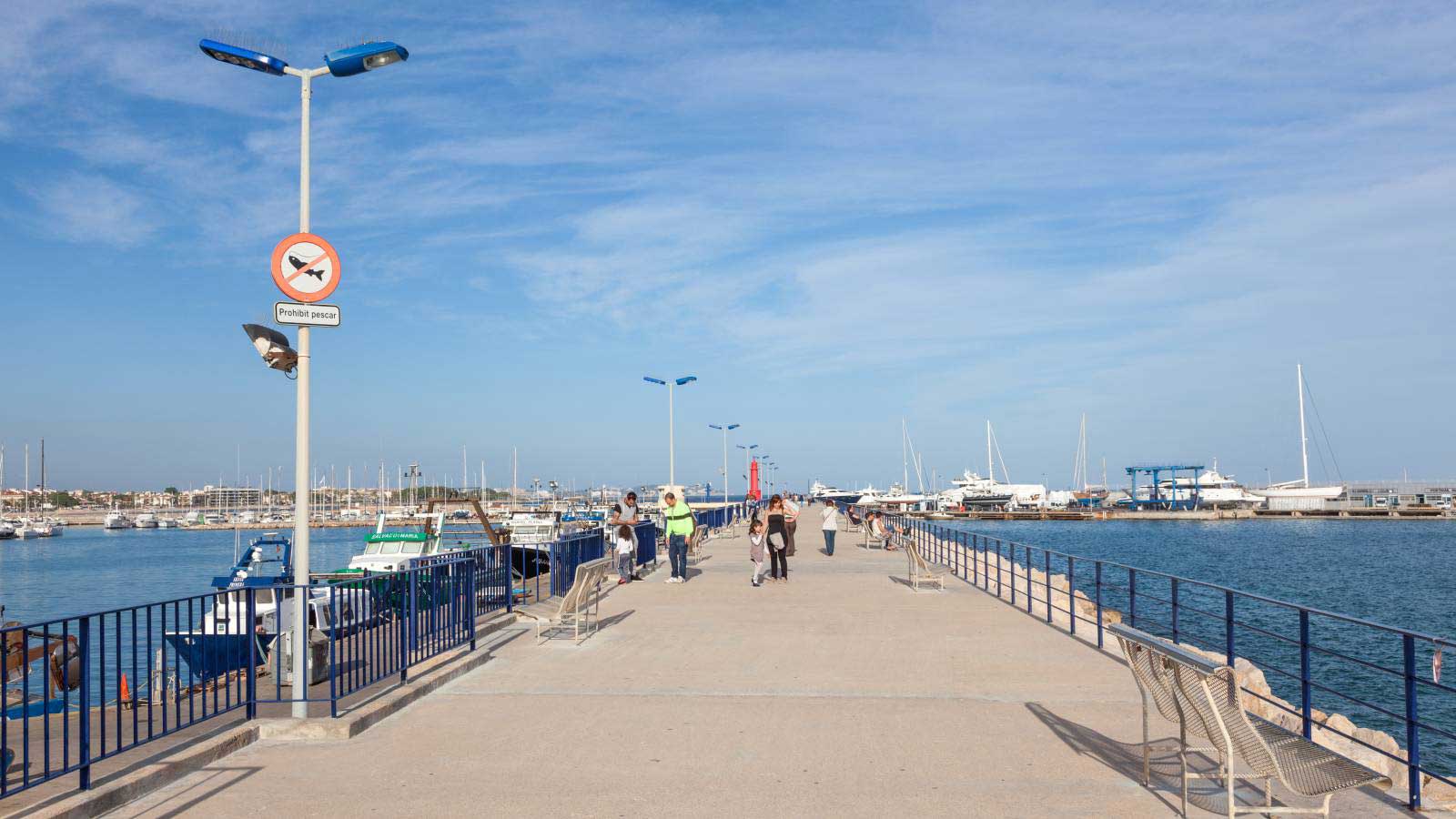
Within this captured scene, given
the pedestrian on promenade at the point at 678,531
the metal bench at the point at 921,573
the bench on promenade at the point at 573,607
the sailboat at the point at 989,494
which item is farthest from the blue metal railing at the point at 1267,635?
the sailboat at the point at 989,494

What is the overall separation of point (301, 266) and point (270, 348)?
76cm

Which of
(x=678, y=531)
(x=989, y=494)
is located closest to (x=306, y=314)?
(x=678, y=531)

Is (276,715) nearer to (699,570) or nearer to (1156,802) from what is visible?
(1156,802)

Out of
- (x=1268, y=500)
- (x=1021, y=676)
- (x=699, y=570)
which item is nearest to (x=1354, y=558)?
(x=699, y=570)

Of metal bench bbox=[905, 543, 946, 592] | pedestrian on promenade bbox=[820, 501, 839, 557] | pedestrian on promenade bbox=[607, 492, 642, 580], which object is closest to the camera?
metal bench bbox=[905, 543, 946, 592]

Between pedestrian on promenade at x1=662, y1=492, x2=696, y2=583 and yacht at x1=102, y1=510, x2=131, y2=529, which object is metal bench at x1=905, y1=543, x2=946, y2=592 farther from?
yacht at x1=102, y1=510, x2=131, y2=529

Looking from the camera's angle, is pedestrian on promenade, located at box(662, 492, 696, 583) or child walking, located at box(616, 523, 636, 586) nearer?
child walking, located at box(616, 523, 636, 586)

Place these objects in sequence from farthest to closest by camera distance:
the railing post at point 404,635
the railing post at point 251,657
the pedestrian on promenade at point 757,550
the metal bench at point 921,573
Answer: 1. the pedestrian on promenade at point 757,550
2. the metal bench at point 921,573
3. the railing post at point 404,635
4. the railing post at point 251,657

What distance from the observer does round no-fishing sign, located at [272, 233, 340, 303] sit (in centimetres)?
867

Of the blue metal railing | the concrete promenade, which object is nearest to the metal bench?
the blue metal railing

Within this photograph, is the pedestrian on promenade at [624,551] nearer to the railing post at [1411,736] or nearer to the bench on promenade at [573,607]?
the bench on promenade at [573,607]

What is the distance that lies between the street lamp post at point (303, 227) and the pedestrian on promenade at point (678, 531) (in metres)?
11.8

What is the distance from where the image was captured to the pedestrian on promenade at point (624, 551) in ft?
65.7

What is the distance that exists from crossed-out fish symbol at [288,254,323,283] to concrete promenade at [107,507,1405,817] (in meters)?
3.61
